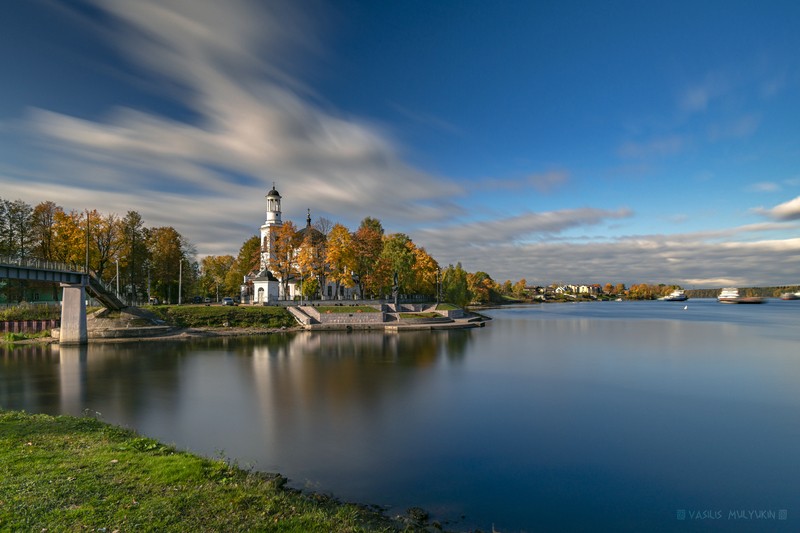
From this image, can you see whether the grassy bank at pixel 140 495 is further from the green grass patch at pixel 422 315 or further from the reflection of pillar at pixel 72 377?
the green grass patch at pixel 422 315

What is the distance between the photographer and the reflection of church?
55750mm

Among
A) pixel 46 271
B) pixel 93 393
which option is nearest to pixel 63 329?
pixel 46 271

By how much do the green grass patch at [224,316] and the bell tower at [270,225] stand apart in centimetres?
1017

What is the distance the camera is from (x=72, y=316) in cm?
3641

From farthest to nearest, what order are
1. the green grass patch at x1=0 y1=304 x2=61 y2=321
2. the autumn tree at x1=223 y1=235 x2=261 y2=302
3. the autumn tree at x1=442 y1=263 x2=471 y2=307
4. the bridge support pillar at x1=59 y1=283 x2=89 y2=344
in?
1. the autumn tree at x1=442 y1=263 x2=471 y2=307
2. the autumn tree at x1=223 y1=235 x2=261 y2=302
3. the green grass patch at x1=0 y1=304 x2=61 y2=321
4. the bridge support pillar at x1=59 y1=283 x2=89 y2=344

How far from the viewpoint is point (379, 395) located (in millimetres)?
19109

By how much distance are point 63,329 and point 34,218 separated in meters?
22.3

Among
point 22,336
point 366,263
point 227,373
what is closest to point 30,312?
point 22,336

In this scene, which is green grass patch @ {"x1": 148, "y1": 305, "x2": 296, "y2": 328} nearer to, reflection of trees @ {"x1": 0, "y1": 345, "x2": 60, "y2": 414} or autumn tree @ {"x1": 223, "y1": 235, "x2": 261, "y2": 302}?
reflection of trees @ {"x1": 0, "y1": 345, "x2": 60, "y2": 414}

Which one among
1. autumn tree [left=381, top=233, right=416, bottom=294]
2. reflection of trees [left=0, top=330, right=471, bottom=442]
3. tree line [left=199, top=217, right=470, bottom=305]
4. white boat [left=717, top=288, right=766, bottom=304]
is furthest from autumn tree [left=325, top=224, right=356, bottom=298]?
white boat [left=717, top=288, right=766, bottom=304]

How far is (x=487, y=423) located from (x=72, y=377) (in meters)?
22.6

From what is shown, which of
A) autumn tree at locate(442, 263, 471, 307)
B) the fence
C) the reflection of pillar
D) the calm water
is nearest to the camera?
the calm water

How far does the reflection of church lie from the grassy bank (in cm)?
4609

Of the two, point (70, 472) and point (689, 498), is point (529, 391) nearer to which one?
point (689, 498)
